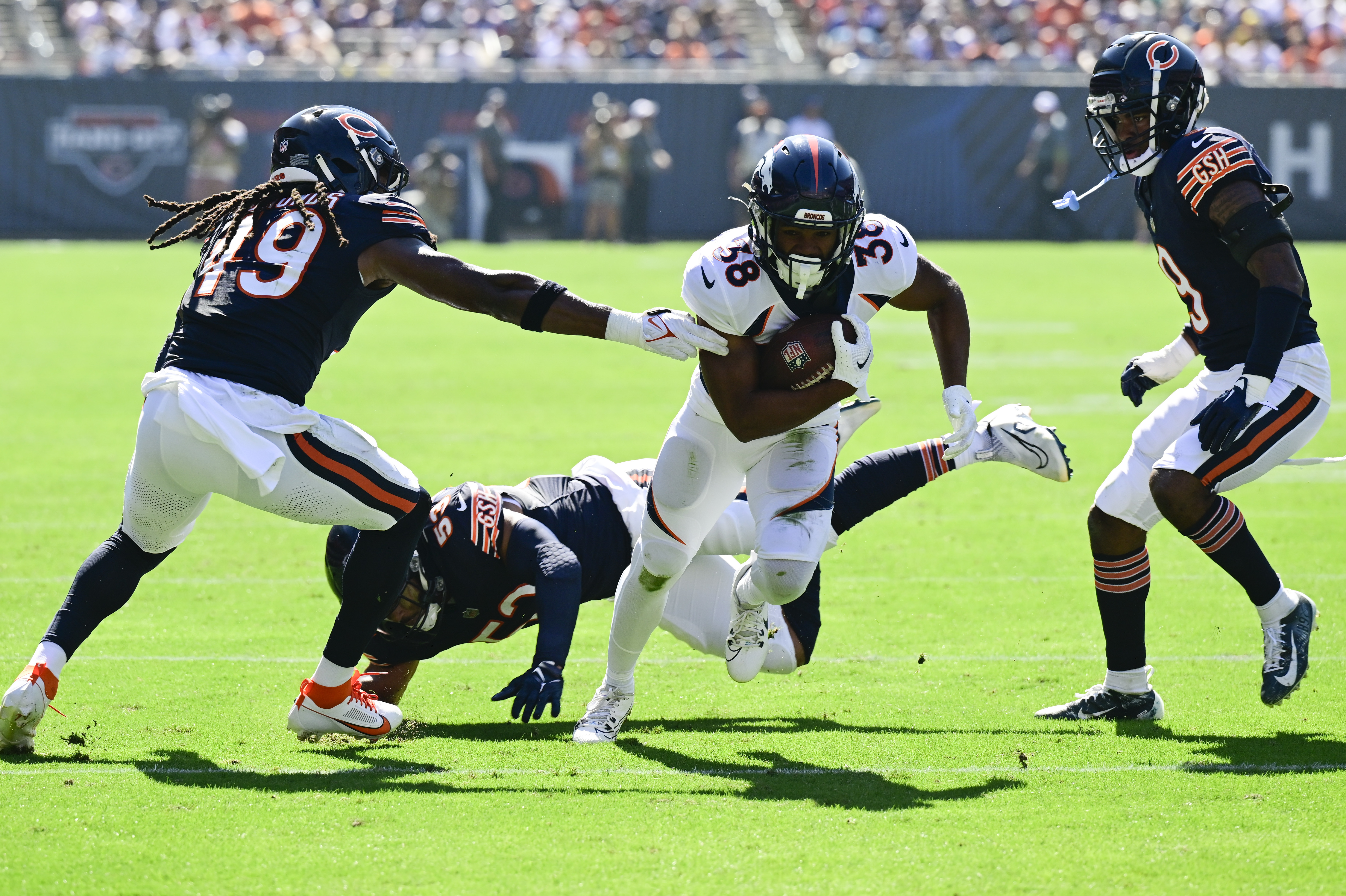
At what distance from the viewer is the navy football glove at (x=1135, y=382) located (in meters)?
4.68

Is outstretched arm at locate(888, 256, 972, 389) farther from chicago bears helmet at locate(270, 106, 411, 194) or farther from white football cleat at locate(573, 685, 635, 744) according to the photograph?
chicago bears helmet at locate(270, 106, 411, 194)

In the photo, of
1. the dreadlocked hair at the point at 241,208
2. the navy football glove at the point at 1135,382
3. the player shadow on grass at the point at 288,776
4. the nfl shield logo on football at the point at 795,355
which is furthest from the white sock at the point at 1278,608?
the dreadlocked hair at the point at 241,208

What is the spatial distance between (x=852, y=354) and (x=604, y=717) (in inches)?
46.5

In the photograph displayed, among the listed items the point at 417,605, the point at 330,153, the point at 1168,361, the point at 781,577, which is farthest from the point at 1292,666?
the point at 330,153

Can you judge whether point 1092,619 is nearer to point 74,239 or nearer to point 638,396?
point 638,396

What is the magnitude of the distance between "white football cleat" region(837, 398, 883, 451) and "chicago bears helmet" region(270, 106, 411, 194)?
1.56 meters

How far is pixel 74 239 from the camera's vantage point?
21.4 meters

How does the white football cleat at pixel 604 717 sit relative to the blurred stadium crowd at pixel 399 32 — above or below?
below

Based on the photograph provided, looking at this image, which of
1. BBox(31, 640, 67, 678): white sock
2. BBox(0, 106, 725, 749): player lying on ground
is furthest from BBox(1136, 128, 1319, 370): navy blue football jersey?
BBox(31, 640, 67, 678): white sock

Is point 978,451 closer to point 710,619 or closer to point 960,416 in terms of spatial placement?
point 960,416

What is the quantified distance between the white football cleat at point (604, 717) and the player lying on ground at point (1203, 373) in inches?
46.1

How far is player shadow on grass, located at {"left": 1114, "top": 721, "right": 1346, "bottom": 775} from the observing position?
373cm

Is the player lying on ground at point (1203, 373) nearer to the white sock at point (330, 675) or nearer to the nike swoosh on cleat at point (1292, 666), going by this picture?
the nike swoosh on cleat at point (1292, 666)

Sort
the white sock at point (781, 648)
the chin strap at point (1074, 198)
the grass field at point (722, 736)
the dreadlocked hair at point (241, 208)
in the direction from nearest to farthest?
the grass field at point (722, 736) < the dreadlocked hair at point (241, 208) < the chin strap at point (1074, 198) < the white sock at point (781, 648)
